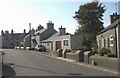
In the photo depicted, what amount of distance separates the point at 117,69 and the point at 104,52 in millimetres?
11953

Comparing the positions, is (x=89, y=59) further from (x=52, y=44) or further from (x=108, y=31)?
(x=52, y=44)

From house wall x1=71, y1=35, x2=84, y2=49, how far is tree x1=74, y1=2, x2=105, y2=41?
167cm

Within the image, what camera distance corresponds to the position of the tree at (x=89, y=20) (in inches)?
2591

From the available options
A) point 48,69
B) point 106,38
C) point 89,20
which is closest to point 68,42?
point 89,20

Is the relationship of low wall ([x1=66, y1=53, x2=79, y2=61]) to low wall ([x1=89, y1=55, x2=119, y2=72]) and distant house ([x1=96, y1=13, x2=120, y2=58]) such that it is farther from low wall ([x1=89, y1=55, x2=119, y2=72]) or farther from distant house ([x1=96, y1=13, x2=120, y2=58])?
low wall ([x1=89, y1=55, x2=119, y2=72])

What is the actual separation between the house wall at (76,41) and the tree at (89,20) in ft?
5.47

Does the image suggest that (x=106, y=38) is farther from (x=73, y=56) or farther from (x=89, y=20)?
(x=89, y=20)

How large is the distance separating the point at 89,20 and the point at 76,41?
6.02m

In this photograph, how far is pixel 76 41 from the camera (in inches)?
2498

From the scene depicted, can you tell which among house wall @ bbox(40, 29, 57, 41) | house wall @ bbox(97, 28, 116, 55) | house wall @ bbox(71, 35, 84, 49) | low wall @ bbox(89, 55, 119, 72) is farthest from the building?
low wall @ bbox(89, 55, 119, 72)

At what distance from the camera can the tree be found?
65.8 metres

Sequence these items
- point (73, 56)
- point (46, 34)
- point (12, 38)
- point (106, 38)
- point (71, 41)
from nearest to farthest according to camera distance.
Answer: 1. point (73, 56)
2. point (106, 38)
3. point (71, 41)
4. point (46, 34)
5. point (12, 38)

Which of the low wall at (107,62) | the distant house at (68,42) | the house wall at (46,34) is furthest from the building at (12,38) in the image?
the low wall at (107,62)

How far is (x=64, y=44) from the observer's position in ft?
220
